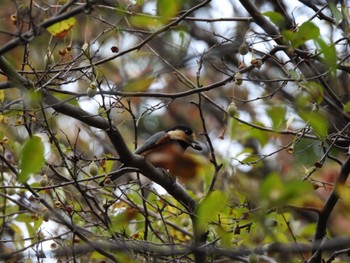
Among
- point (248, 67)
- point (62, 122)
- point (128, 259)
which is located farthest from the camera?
point (62, 122)

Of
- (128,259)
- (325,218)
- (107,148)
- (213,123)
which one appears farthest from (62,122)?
(128,259)

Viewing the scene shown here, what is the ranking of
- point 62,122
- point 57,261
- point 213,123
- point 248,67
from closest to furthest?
point 248,67 < point 57,261 < point 62,122 < point 213,123

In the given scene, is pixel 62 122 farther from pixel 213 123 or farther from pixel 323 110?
pixel 323 110

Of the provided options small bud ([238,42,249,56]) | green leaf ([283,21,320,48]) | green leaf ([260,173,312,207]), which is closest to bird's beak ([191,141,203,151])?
small bud ([238,42,249,56])

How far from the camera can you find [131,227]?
349 centimetres

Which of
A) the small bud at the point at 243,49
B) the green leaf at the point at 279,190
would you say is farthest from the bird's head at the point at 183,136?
the green leaf at the point at 279,190

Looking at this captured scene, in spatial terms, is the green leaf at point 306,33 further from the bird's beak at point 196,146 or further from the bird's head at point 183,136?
the bird's head at point 183,136

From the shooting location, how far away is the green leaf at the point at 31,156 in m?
1.58

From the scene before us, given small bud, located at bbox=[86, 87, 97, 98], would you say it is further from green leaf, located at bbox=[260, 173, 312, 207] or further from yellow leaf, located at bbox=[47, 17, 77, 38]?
green leaf, located at bbox=[260, 173, 312, 207]

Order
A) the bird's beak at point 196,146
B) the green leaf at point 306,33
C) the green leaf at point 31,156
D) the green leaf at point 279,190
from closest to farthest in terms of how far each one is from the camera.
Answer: the green leaf at point 279,190 → the green leaf at point 31,156 → the green leaf at point 306,33 → the bird's beak at point 196,146

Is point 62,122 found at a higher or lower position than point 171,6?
higher

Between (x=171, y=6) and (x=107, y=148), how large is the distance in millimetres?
3439

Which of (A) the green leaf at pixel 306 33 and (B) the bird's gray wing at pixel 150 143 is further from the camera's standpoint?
(B) the bird's gray wing at pixel 150 143

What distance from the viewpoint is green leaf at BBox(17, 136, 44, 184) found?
158cm
